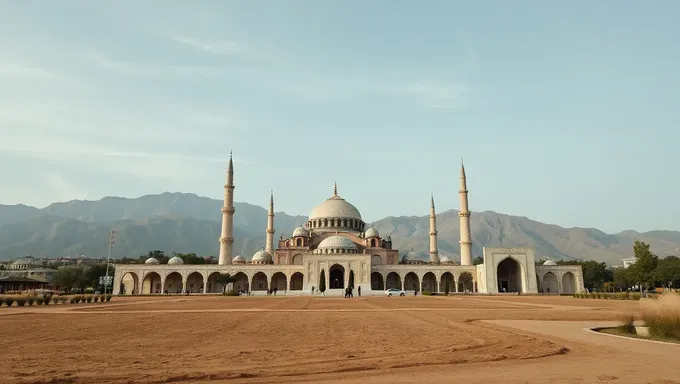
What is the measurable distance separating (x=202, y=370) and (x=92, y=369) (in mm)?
2110

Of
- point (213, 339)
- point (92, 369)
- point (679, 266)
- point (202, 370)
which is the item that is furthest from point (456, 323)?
point (679, 266)

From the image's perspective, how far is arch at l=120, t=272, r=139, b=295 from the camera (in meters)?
70.7

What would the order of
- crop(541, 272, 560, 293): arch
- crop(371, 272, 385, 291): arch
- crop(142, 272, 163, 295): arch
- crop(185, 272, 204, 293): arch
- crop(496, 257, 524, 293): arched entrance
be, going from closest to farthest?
crop(496, 257, 524, 293): arched entrance
crop(541, 272, 560, 293): arch
crop(371, 272, 385, 291): arch
crop(185, 272, 204, 293): arch
crop(142, 272, 163, 295): arch

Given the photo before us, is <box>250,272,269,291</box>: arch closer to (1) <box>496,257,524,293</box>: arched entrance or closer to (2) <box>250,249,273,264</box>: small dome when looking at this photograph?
(2) <box>250,249,273,264</box>: small dome

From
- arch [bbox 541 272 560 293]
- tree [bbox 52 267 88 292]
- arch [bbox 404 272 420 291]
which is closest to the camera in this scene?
arch [bbox 541 272 560 293]

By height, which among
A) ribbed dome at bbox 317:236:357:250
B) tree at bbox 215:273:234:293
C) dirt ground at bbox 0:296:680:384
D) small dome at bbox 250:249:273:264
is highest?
ribbed dome at bbox 317:236:357:250

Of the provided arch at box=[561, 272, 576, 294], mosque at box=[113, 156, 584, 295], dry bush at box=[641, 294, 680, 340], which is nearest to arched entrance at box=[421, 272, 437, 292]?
mosque at box=[113, 156, 584, 295]

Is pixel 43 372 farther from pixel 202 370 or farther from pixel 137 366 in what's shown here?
pixel 202 370

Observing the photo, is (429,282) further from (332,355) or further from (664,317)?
(332,355)

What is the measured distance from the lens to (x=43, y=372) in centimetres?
861

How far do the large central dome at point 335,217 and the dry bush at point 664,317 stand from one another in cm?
6824

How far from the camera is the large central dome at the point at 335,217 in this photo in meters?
82.3

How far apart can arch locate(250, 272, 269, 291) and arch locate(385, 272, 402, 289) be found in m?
18.7

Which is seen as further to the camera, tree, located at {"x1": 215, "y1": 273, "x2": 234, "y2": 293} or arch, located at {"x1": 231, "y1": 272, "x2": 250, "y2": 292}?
arch, located at {"x1": 231, "y1": 272, "x2": 250, "y2": 292}
